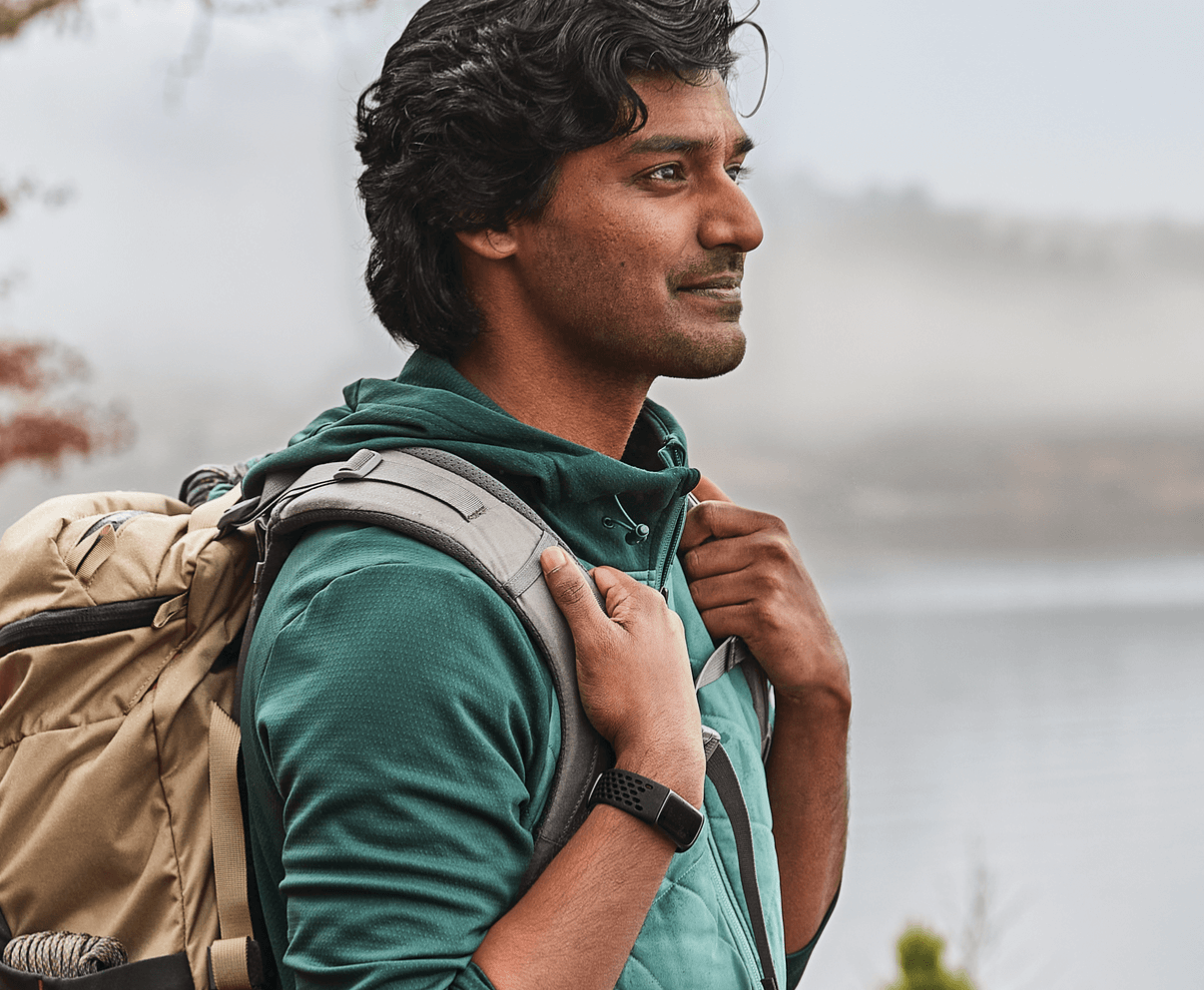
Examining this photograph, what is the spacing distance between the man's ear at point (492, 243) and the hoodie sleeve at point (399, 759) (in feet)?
1.24

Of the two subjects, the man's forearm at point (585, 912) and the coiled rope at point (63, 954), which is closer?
the man's forearm at point (585, 912)

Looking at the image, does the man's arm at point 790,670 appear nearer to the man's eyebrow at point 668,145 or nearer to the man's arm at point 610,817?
the man's arm at point 610,817

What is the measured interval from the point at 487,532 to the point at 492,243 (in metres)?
0.37

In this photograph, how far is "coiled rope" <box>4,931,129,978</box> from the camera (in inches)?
37.2

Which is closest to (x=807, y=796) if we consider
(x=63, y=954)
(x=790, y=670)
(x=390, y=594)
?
(x=790, y=670)

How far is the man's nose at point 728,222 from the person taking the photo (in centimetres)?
113

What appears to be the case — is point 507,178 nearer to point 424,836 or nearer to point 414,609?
point 414,609

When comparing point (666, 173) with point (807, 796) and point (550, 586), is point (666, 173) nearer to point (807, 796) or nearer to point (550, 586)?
point (550, 586)

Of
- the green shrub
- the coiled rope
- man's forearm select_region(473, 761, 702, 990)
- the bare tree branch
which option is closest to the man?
man's forearm select_region(473, 761, 702, 990)

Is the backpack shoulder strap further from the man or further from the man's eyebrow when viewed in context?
the man's eyebrow

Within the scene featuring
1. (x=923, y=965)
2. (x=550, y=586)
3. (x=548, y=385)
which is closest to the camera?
(x=550, y=586)

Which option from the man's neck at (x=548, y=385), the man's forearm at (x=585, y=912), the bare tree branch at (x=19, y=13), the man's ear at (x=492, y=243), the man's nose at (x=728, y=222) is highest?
the bare tree branch at (x=19, y=13)

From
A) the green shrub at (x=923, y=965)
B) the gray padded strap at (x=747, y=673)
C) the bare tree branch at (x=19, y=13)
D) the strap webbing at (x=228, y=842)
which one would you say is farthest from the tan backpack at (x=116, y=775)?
the green shrub at (x=923, y=965)

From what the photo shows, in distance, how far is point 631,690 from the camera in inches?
36.3
